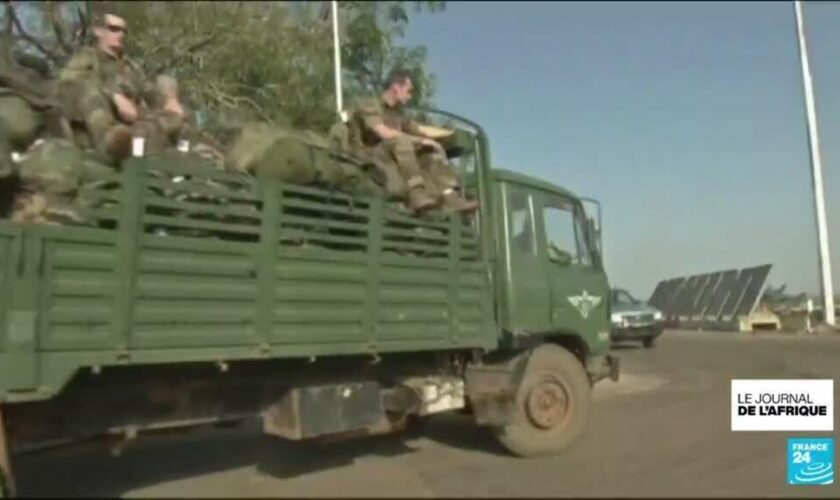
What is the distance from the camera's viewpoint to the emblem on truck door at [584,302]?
7.07 m

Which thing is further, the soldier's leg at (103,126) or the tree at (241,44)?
the tree at (241,44)

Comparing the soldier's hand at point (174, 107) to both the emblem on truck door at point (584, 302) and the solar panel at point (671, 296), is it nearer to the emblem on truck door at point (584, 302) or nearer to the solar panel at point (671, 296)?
the emblem on truck door at point (584, 302)

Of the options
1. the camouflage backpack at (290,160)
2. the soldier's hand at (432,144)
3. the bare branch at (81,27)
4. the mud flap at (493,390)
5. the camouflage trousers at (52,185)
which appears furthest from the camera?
the bare branch at (81,27)

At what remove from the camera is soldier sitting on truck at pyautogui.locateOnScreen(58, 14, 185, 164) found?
4535 millimetres

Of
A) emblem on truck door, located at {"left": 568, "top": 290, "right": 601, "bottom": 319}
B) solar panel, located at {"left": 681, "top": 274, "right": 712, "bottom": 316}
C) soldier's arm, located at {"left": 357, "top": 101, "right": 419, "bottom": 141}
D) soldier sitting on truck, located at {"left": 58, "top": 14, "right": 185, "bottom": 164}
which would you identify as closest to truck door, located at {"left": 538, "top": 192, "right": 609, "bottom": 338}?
emblem on truck door, located at {"left": 568, "top": 290, "right": 601, "bottom": 319}

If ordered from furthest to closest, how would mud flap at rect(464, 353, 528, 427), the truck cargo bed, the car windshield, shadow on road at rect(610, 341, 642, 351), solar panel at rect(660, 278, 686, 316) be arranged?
1. solar panel at rect(660, 278, 686, 316)
2. the car windshield
3. shadow on road at rect(610, 341, 642, 351)
4. mud flap at rect(464, 353, 528, 427)
5. the truck cargo bed

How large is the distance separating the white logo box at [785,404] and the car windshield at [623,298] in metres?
12.7

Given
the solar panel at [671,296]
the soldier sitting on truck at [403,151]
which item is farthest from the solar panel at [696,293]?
the soldier sitting on truck at [403,151]

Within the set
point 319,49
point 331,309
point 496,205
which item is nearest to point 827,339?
point 496,205

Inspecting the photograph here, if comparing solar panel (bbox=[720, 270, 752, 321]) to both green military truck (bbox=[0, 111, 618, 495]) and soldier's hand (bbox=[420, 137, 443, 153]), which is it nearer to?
green military truck (bbox=[0, 111, 618, 495])

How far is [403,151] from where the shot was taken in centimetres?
589

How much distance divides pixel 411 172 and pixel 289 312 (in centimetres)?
156

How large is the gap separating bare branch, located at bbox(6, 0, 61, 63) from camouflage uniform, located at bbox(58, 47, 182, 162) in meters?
1.66

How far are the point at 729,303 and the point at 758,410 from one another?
53.5 feet
